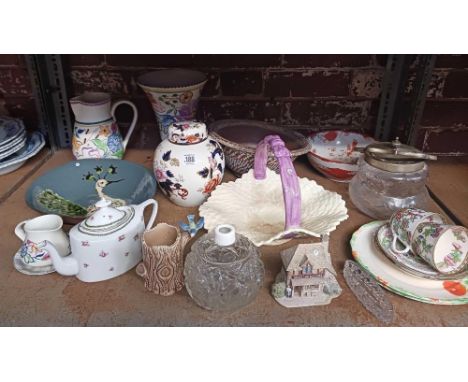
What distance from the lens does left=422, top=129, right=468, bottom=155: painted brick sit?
1.13 metres

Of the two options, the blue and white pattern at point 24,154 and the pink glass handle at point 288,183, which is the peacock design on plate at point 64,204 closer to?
the blue and white pattern at point 24,154

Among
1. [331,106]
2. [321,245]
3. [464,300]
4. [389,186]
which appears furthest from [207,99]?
[464,300]

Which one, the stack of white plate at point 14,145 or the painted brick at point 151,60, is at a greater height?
the painted brick at point 151,60

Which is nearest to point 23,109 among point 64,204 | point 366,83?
point 64,204

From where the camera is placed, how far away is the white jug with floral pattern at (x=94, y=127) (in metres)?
0.93

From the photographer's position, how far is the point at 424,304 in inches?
24.1

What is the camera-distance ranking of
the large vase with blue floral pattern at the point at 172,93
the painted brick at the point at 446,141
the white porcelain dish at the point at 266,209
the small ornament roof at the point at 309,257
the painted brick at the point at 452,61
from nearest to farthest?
the small ornament roof at the point at 309,257 < the white porcelain dish at the point at 266,209 < the large vase with blue floral pattern at the point at 172,93 < the painted brick at the point at 452,61 < the painted brick at the point at 446,141

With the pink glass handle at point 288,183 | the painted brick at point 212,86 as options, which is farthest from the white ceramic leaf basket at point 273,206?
the painted brick at point 212,86

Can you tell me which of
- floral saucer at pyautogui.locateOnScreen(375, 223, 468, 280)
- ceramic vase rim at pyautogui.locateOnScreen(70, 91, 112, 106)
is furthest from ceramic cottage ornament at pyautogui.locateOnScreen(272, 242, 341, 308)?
ceramic vase rim at pyautogui.locateOnScreen(70, 91, 112, 106)

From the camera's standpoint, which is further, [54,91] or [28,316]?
[54,91]

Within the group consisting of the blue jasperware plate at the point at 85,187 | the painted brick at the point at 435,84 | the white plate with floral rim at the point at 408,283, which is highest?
the painted brick at the point at 435,84

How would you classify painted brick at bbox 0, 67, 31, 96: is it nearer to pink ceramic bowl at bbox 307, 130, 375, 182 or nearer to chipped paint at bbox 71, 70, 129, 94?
chipped paint at bbox 71, 70, 129, 94

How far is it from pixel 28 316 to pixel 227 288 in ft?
0.92
